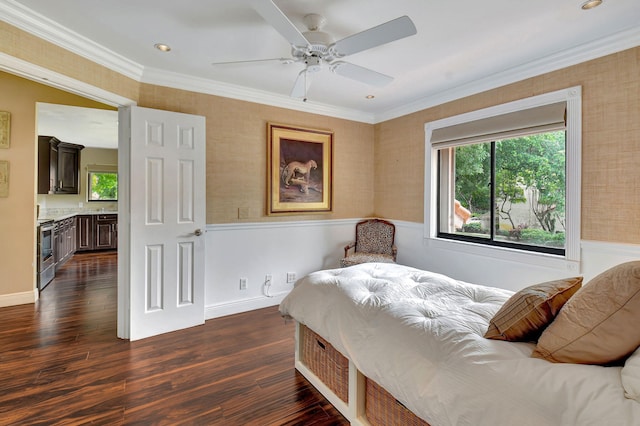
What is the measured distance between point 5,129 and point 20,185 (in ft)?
2.18

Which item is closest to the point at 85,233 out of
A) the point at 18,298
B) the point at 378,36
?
the point at 18,298

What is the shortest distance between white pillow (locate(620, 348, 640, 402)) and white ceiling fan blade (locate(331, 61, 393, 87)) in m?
2.15

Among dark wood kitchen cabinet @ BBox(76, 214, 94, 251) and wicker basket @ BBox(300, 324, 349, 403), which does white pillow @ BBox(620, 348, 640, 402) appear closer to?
wicker basket @ BBox(300, 324, 349, 403)

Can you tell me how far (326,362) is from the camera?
6.75ft

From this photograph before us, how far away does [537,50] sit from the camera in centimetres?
257

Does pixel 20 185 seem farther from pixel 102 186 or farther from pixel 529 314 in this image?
pixel 529 314

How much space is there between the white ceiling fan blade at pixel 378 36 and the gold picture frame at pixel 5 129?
161 inches

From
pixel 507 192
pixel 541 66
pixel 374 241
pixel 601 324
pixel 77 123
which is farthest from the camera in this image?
pixel 77 123

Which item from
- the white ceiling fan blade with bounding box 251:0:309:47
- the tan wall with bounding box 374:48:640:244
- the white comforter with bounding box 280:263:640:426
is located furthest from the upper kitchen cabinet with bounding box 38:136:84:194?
the tan wall with bounding box 374:48:640:244

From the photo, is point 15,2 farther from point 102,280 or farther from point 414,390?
point 102,280

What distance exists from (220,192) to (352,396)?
8.10ft

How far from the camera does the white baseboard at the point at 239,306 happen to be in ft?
11.2

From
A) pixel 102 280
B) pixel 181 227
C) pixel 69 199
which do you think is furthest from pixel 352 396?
pixel 69 199

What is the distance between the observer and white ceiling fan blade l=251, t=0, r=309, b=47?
62.1 inches
